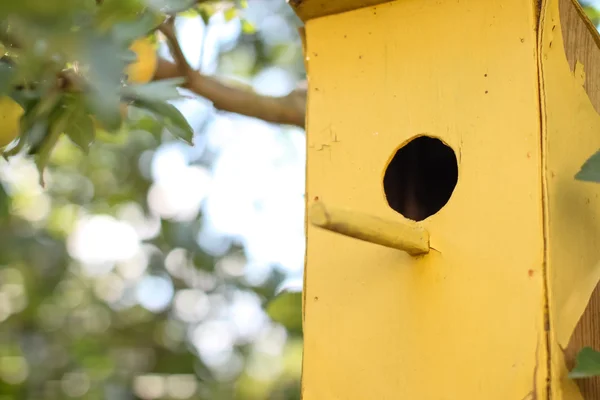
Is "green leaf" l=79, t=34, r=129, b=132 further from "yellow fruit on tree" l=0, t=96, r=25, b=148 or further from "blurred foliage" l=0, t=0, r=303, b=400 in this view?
"blurred foliage" l=0, t=0, r=303, b=400

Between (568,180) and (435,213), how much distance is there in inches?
7.1

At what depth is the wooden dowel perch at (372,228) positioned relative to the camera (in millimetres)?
791

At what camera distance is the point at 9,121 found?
1.25 meters

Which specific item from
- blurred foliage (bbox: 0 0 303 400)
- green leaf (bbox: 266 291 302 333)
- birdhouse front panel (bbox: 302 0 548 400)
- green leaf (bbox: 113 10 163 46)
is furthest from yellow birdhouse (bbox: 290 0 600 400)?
blurred foliage (bbox: 0 0 303 400)

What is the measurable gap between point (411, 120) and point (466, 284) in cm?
25

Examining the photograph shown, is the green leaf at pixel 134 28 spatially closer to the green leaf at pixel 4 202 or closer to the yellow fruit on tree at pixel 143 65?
the green leaf at pixel 4 202

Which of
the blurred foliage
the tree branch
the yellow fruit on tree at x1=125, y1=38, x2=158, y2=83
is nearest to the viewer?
the yellow fruit on tree at x1=125, y1=38, x2=158, y2=83

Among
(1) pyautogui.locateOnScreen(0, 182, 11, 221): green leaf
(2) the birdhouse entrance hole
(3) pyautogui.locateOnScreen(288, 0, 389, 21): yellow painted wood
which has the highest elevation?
(3) pyautogui.locateOnScreen(288, 0, 389, 21): yellow painted wood

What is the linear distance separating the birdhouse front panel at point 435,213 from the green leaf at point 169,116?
19 cm

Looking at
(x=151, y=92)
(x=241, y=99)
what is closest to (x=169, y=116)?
(x=151, y=92)

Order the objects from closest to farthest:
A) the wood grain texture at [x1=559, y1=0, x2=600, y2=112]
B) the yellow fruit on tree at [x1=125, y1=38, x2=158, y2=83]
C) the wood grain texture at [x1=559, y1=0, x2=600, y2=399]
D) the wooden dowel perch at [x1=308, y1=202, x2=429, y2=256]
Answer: the wooden dowel perch at [x1=308, y1=202, x2=429, y2=256] < the wood grain texture at [x1=559, y1=0, x2=600, y2=399] < the wood grain texture at [x1=559, y1=0, x2=600, y2=112] < the yellow fruit on tree at [x1=125, y1=38, x2=158, y2=83]

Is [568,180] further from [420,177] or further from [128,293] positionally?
[128,293]

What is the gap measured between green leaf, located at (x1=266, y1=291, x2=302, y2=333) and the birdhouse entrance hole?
22cm

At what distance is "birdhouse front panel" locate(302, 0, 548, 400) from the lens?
983 millimetres
